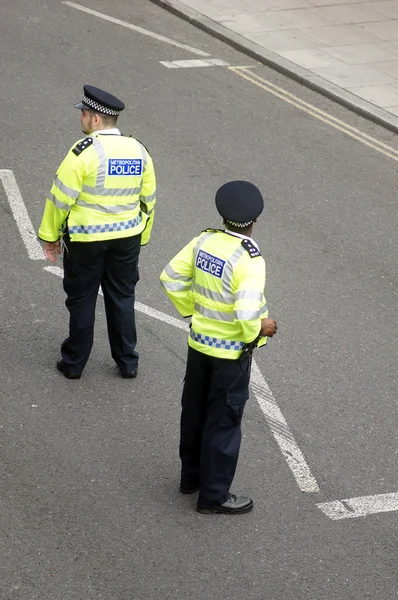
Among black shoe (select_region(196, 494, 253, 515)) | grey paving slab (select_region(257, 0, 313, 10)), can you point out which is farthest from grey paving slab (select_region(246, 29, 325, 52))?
black shoe (select_region(196, 494, 253, 515))

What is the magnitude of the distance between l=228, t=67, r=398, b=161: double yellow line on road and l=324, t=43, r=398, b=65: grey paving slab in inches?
61.1

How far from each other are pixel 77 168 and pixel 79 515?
7.41 ft

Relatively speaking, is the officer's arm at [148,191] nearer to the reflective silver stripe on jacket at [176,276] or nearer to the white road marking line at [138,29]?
the reflective silver stripe on jacket at [176,276]

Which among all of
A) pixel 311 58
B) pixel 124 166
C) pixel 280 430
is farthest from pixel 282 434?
pixel 311 58

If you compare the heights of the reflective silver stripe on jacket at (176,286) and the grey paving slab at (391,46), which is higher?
the reflective silver stripe on jacket at (176,286)

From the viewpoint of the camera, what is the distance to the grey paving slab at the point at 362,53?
Answer: 1466 cm

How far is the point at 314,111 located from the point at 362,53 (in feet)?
8.12

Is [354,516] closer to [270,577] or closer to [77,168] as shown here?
[270,577]

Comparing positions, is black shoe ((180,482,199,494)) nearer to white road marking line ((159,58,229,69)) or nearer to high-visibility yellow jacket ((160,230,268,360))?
high-visibility yellow jacket ((160,230,268,360))

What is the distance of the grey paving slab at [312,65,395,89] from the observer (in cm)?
1387

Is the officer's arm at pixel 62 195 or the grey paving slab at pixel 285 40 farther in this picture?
the grey paving slab at pixel 285 40

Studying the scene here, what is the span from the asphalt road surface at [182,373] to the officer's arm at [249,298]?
52.3 inches

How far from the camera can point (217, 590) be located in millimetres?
5582

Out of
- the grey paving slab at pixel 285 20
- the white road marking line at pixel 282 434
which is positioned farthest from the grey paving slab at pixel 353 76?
the white road marking line at pixel 282 434
